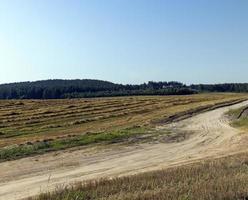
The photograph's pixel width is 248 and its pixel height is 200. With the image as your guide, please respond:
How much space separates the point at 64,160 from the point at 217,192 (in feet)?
53.1

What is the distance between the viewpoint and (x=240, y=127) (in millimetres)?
43188

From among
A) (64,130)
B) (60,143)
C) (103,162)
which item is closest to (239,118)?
(64,130)

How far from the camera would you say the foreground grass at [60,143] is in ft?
88.6

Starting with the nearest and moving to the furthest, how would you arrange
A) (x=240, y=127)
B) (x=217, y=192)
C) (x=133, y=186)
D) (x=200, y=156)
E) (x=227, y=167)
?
(x=217, y=192)
(x=133, y=186)
(x=227, y=167)
(x=200, y=156)
(x=240, y=127)

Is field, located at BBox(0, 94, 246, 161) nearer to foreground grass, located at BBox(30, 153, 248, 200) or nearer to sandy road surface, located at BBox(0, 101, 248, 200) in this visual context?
sandy road surface, located at BBox(0, 101, 248, 200)

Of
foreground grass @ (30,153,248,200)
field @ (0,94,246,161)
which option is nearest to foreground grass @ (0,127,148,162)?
field @ (0,94,246,161)

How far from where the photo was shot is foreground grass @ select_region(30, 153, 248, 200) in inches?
404

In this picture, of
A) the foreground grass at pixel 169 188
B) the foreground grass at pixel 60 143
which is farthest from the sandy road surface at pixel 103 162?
the foreground grass at pixel 169 188

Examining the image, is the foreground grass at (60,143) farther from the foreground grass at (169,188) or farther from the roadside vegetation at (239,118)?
the foreground grass at (169,188)

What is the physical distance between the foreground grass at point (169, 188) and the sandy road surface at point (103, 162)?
5.82m

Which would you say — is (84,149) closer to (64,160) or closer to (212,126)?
(64,160)

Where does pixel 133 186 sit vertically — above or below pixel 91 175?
above

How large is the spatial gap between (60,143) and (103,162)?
5.67 m

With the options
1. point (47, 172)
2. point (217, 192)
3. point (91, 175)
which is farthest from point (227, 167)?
point (47, 172)
